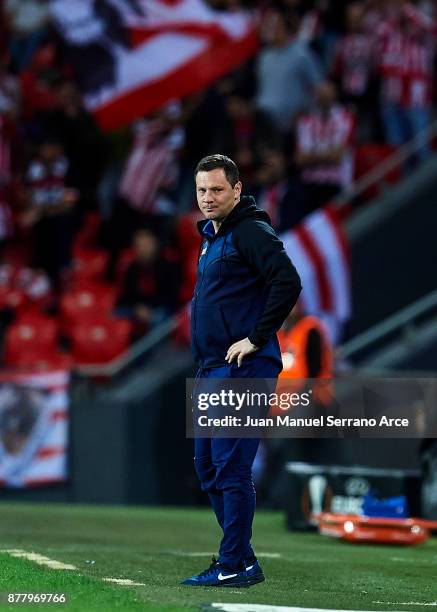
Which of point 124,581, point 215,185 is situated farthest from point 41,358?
point 215,185

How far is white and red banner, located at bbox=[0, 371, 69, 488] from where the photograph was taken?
594 inches

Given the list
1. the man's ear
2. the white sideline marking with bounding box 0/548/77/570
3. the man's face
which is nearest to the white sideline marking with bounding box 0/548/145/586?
the white sideline marking with bounding box 0/548/77/570

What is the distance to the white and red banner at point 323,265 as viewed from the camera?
51.6ft

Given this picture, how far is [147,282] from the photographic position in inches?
645

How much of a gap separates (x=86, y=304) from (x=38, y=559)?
8137 mm

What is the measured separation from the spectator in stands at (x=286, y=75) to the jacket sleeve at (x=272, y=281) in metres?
10.6

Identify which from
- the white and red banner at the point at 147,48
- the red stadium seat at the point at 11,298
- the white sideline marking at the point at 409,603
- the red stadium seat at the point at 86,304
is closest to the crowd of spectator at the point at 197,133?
the white and red banner at the point at 147,48

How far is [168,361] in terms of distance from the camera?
638 inches

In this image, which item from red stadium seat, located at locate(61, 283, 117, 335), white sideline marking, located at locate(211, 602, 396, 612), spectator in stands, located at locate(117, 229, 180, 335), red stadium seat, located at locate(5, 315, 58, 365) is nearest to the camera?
white sideline marking, located at locate(211, 602, 396, 612)

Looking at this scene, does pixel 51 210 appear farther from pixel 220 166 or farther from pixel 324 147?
pixel 220 166

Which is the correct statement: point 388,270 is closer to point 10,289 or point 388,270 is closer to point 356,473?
point 10,289

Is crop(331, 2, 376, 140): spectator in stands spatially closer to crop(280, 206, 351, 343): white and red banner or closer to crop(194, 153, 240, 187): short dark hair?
crop(280, 206, 351, 343): white and red banner

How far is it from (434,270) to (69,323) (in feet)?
13.7

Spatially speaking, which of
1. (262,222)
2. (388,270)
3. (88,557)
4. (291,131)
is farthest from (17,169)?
(262,222)
